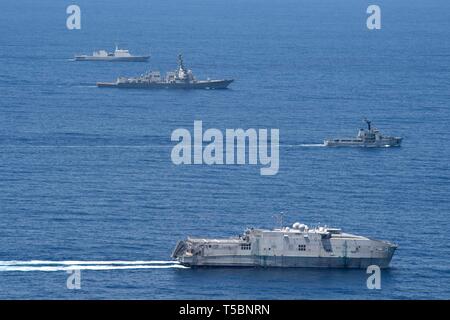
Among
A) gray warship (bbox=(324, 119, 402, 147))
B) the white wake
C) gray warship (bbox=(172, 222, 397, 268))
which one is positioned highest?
gray warship (bbox=(324, 119, 402, 147))

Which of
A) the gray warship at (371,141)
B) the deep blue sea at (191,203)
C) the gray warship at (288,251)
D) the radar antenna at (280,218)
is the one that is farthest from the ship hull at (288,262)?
the gray warship at (371,141)

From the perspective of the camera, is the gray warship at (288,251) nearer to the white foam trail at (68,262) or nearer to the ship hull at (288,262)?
the ship hull at (288,262)

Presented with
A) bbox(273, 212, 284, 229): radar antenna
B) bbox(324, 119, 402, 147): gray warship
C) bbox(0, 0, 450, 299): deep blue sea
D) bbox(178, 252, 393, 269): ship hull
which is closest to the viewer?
bbox(0, 0, 450, 299): deep blue sea

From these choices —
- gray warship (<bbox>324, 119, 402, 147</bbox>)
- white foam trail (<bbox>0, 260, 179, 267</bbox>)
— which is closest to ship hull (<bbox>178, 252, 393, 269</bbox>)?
white foam trail (<bbox>0, 260, 179, 267</bbox>)

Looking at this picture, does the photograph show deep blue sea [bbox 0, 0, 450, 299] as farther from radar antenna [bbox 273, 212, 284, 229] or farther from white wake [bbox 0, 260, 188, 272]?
radar antenna [bbox 273, 212, 284, 229]

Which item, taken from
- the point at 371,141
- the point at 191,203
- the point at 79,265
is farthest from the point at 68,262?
the point at 371,141

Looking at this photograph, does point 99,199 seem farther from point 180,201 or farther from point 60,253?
point 60,253

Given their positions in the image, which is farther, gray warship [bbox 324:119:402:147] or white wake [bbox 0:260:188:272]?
gray warship [bbox 324:119:402:147]

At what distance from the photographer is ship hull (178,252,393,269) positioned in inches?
3927

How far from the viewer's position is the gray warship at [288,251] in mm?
99562

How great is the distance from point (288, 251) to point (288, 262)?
86cm

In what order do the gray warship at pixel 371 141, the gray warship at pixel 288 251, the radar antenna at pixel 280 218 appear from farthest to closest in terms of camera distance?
the gray warship at pixel 371 141, the radar antenna at pixel 280 218, the gray warship at pixel 288 251
